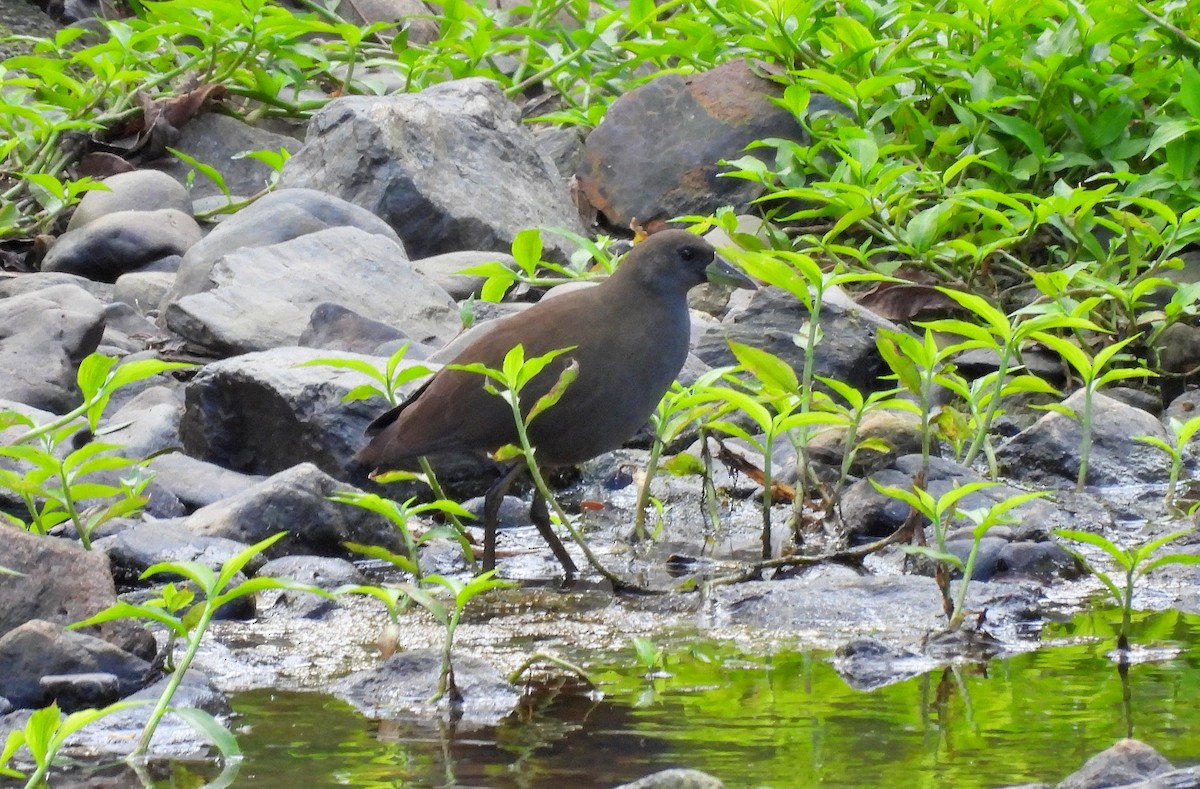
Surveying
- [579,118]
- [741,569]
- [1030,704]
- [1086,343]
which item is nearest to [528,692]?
[1030,704]

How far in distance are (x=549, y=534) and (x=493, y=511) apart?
19cm

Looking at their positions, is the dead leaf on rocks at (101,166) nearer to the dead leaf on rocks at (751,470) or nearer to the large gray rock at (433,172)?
the large gray rock at (433,172)

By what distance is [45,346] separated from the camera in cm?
604

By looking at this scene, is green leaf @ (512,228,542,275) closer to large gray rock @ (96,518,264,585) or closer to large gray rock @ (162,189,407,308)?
large gray rock @ (96,518,264,585)

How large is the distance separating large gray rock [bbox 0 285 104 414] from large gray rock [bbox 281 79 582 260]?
2070 millimetres

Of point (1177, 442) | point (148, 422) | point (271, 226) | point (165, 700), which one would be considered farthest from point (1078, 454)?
point (165, 700)

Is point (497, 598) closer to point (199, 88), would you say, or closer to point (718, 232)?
point (718, 232)

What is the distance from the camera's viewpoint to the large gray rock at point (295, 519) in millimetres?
4703

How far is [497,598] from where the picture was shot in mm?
4434

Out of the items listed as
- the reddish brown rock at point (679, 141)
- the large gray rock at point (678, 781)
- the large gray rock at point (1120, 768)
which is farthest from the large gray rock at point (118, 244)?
the large gray rock at point (1120, 768)

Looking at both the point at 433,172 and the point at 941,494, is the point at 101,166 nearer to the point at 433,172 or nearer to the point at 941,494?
the point at 433,172

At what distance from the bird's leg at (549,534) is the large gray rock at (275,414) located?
86 centimetres

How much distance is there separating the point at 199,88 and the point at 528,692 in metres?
6.88

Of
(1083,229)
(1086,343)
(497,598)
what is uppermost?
(1083,229)
